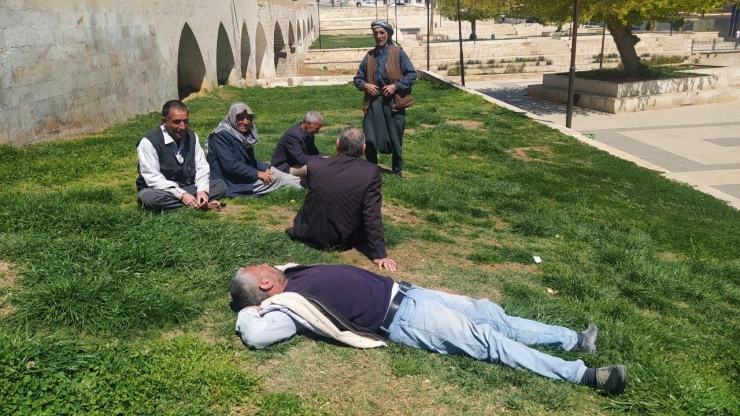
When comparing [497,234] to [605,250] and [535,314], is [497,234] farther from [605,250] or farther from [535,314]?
[535,314]

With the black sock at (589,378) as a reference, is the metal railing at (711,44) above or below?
below

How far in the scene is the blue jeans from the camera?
3271mm

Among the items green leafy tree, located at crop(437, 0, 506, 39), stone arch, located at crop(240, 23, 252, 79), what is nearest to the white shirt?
stone arch, located at crop(240, 23, 252, 79)

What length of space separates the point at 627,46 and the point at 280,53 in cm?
2140

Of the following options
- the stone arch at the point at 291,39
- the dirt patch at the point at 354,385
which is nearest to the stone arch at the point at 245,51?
the stone arch at the point at 291,39

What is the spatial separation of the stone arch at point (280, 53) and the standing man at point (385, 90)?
2686 cm

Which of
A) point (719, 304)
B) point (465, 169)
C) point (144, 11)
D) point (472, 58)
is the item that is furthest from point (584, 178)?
point (472, 58)

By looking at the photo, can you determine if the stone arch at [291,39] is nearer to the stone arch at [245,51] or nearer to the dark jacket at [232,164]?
the stone arch at [245,51]

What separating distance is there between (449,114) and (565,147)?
3657 millimetres

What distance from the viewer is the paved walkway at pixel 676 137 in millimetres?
10430

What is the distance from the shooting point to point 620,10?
15.7m

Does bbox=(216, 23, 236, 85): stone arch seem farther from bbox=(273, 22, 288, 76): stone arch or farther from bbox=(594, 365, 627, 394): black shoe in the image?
bbox=(594, 365, 627, 394): black shoe

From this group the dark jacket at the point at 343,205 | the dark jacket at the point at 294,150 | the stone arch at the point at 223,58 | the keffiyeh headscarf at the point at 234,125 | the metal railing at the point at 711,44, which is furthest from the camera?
the metal railing at the point at 711,44

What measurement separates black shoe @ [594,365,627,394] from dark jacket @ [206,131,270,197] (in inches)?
151
